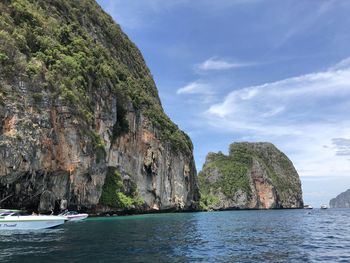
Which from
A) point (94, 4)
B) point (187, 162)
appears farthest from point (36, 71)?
point (187, 162)

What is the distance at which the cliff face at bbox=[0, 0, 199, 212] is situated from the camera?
5200 centimetres

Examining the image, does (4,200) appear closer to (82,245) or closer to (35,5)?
(82,245)

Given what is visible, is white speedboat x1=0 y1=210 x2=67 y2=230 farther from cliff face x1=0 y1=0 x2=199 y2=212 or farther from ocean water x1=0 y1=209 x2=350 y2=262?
cliff face x1=0 y1=0 x2=199 y2=212

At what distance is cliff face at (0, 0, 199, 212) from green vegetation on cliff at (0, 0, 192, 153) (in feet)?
0.57

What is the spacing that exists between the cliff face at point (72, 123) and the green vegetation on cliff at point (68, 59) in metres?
0.17

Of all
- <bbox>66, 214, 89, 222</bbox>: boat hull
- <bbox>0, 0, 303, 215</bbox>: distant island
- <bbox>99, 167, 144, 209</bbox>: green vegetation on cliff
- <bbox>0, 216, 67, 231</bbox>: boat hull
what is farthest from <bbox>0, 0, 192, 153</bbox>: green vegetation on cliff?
<bbox>0, 216, 67, 231</bbox>: boat hull

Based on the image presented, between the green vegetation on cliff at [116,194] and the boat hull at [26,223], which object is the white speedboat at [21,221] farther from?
the green vegetation on cliff at [116,194]

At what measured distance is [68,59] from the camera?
6575 centimetres

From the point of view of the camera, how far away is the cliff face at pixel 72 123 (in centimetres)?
5200

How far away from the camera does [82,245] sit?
29344mm

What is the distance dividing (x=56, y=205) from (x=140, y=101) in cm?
4387

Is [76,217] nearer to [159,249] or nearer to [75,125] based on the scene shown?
[75,125]

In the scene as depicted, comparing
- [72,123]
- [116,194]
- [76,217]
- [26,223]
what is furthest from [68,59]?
[26,223]

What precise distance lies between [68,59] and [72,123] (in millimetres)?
11971
